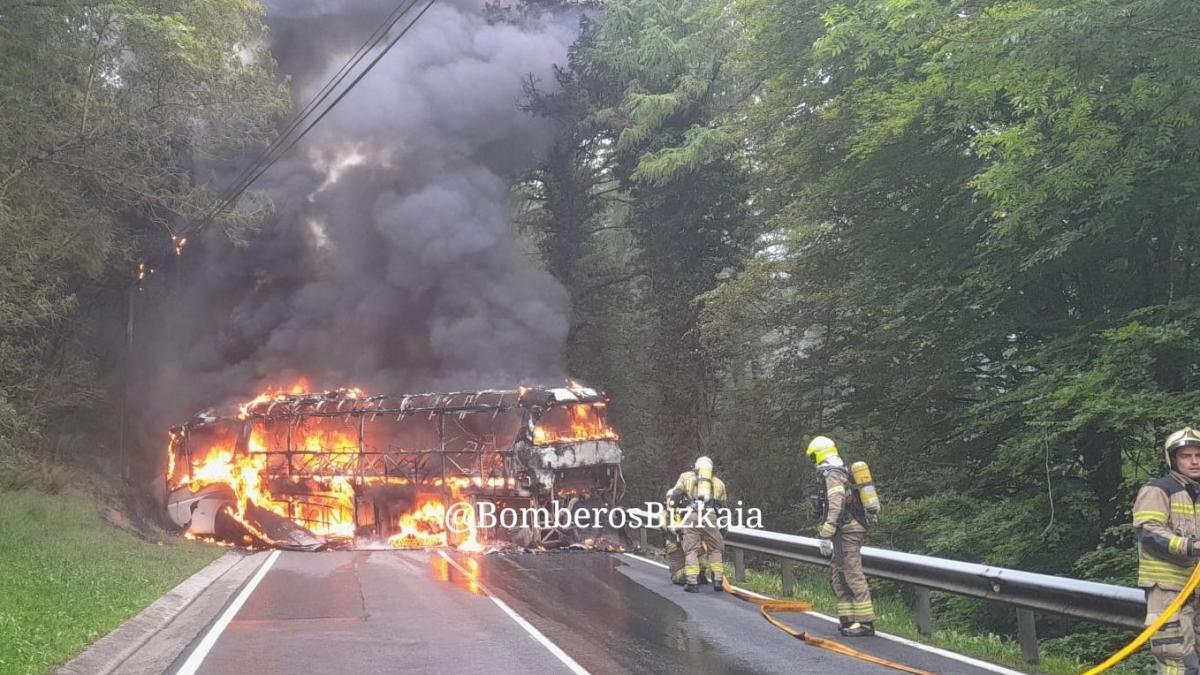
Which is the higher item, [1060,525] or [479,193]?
[479,193]

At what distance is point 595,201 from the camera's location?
2681cm

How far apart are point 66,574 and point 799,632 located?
7.53m

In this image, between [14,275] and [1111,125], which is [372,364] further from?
[1111,125]

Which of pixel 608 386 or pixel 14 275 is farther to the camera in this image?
pixel 608 386

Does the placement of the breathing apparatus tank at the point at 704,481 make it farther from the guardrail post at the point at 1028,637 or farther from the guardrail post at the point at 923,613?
the guardrail post at the point at 1028,637

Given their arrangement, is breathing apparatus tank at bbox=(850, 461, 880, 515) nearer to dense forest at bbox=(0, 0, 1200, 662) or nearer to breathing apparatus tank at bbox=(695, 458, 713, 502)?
dense forest at bbox=(0, 0, 1200, 662)

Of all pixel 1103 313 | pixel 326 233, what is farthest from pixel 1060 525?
pixel 326 233

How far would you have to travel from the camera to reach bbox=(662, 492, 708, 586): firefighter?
991cm

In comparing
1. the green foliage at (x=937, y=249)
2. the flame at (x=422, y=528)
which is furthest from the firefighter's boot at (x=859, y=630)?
the flame at (x=422, y=528)

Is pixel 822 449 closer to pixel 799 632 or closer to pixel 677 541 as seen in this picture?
pixel 799 632

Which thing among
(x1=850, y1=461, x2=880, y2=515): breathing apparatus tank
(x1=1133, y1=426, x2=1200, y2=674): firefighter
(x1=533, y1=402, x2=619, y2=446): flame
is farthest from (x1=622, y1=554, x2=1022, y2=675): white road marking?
(x1=533, y1=402, x2=619, y2=446): flame

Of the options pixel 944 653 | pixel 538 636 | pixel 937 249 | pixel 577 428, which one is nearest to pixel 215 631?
pixel 538 636

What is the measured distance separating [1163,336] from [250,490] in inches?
613

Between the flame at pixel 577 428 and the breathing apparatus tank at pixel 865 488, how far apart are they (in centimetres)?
767
